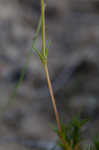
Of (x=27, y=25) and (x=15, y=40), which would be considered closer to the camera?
(x=15, y=40)

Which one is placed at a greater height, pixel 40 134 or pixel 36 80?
pixel 36 80

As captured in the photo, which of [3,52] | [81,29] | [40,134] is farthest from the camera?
[81,29]

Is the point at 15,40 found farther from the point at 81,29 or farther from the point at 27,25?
the point at 81,29

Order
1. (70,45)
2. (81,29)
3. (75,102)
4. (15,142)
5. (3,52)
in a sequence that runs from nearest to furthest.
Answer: (15,142), (75,102), (3,52), (70,45), (81,29)

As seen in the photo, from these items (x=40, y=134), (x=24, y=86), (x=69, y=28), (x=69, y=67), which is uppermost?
(x=69, y=28)

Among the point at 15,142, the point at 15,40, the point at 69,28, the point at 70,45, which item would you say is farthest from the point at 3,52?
the point at 15,142

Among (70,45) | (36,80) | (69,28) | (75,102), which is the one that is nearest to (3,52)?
(36,80)
